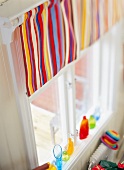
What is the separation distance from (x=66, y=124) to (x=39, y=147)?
1.13 ft

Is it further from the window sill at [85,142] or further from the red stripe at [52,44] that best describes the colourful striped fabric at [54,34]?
the window sill at [85,142]

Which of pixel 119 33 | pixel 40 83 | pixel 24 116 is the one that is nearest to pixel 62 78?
pixel 40 83

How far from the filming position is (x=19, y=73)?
1.48 meters

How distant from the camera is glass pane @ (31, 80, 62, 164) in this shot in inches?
89.8

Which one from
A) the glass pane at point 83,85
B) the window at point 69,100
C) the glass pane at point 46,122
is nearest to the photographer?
the window at point 69,100

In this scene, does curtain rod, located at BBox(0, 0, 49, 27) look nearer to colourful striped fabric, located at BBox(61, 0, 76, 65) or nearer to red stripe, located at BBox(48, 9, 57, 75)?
red stripe, located at BBox(48, 9, 57, 75)

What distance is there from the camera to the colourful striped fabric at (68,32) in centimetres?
168

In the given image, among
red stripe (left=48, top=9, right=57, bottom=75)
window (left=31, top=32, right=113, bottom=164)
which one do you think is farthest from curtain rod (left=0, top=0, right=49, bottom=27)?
window (left=31, top=32, right=113, bottom=164)

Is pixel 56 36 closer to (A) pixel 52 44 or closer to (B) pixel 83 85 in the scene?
(A) pixel 52 44

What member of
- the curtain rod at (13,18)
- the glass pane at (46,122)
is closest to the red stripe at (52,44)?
the curtain rod at (13,18)

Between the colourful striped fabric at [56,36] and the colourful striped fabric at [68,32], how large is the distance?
4 centimetres

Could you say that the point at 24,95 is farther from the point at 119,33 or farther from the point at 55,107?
the point at 119,33

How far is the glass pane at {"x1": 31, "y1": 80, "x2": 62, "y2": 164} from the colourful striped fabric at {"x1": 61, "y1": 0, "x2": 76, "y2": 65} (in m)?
0.44

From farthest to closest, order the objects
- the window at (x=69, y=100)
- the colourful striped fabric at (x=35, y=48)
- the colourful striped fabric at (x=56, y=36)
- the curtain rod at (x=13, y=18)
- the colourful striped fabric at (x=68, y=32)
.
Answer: the window at (x=69, y=100) → the colourful striped fabric at (x=68, y=32) → the colourful striped fabric at (x=56, y=36) → the colourful striped fabric at (x=35, y=48) → the curtain rod at (x=13, y=18)
